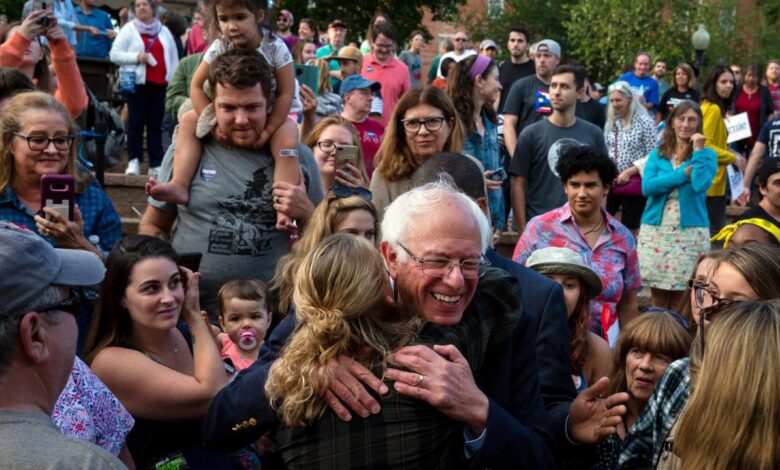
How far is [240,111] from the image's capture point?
17.1ft

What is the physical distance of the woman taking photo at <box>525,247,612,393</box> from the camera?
16.0ft

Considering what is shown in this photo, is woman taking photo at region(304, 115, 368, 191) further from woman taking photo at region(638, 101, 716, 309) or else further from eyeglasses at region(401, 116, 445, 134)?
woman taking photo at region(638, 101, 716, 309)

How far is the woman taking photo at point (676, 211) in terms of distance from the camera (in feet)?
27.7

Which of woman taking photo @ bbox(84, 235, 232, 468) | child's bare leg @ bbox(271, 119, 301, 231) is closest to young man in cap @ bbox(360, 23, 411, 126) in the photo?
child's bare leg @ bbox(271, 119, 301, 231)

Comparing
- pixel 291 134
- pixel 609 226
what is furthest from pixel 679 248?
pixel 291 134

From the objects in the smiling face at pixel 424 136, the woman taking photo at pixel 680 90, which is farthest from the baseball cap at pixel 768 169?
the woman taking photo at pixel 680 90

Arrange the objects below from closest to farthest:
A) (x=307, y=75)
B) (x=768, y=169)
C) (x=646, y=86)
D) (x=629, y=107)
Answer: (x=768, y=169) < (x=307, y=75) < (x=629, y=107) < (x=646, y=86)

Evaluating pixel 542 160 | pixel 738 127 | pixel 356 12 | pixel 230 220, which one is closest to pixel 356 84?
pixel 542 160

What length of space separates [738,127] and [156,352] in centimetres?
1055

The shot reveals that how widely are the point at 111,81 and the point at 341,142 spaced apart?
7051 mm

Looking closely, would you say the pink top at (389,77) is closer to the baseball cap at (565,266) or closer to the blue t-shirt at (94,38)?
the blue t-shirt at (94,38)

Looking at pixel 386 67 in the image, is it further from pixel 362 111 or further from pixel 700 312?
pixel 700 312

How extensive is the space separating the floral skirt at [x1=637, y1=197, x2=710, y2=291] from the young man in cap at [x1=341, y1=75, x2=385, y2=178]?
241 cm

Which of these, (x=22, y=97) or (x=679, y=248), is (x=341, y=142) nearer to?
(x=22, y=97)
